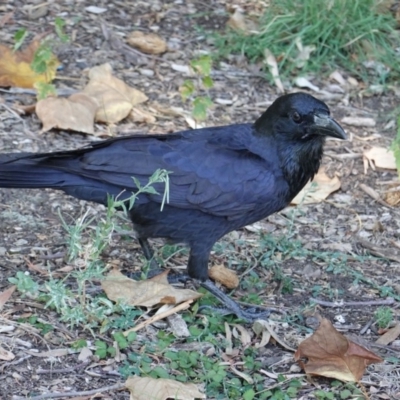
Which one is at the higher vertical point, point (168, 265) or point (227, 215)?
Answer: point (227, 215)

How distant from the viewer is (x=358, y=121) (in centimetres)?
653

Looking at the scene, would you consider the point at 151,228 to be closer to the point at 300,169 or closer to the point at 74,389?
the point at 300,169

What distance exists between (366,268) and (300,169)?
728 millimetres

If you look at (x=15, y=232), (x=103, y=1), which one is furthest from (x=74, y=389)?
(x=103, y=1)

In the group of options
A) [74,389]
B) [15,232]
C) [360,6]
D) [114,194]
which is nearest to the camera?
[74,389]

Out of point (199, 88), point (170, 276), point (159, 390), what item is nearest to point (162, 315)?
point (170, 276)

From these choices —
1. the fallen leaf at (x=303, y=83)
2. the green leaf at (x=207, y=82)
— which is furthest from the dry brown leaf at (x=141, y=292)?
the fallen leaf at (x=303, y=83)

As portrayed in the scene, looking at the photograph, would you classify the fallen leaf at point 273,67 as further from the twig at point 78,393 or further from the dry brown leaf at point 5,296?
the twig at point 78,393

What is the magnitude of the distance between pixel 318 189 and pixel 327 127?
1030 millimetres

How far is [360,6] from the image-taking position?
23.3 ft

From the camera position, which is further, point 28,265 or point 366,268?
point 366,268

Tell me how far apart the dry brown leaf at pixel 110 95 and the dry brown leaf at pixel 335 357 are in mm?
2390

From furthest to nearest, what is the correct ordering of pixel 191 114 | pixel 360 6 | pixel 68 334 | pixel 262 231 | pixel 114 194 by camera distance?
pixel 360 6
pixel 191 114
pixel 262 231
pixel 114 194
pixel 68 334

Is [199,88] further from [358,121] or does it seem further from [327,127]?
[327,127]
